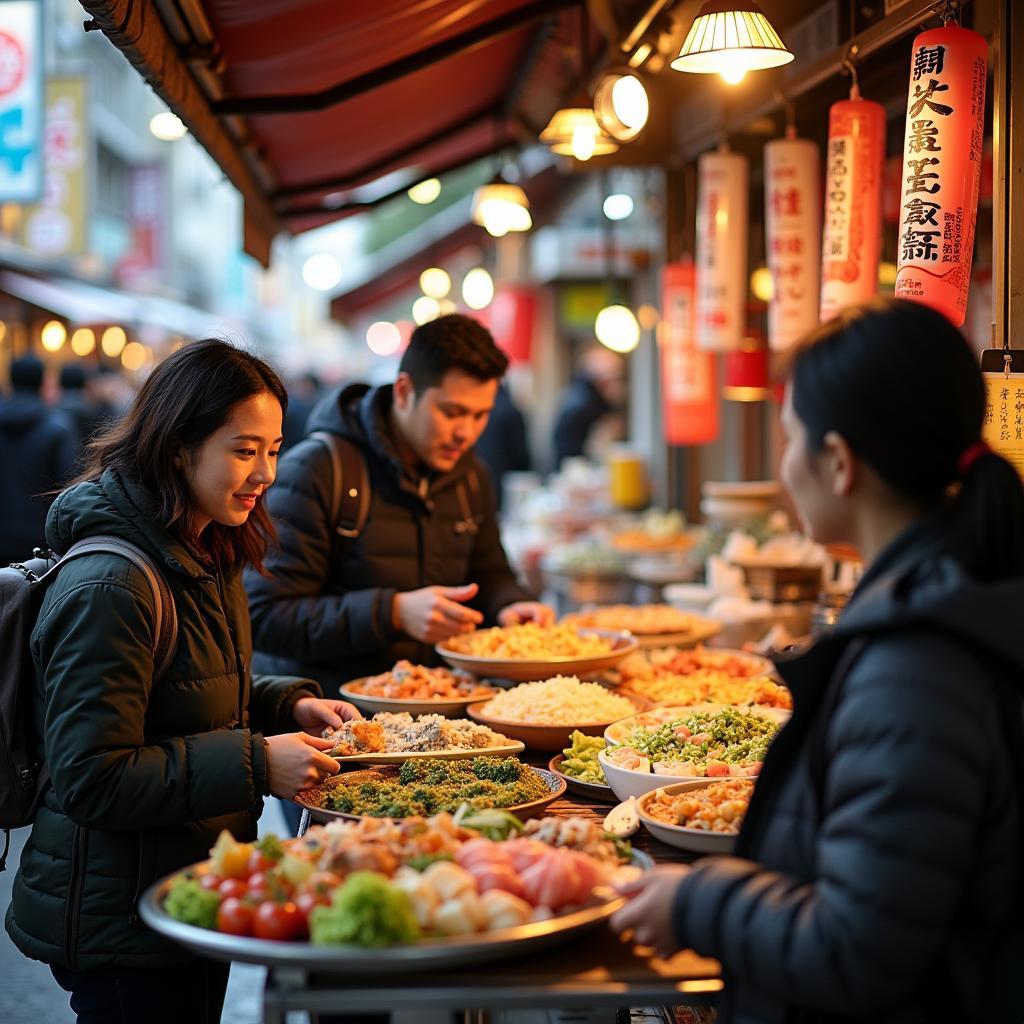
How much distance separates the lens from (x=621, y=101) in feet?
16.8

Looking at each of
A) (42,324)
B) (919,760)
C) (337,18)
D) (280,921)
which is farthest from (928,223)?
(42,324)

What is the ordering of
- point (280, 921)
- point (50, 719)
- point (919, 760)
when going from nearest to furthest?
point (919, 760)
point (280, 921)
point (50, 719)

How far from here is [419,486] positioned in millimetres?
4961

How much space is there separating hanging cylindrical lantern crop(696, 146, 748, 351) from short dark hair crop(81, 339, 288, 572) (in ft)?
13.5

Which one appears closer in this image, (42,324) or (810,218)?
(810,218)

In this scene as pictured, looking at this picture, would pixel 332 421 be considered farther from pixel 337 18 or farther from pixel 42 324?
pixel 42 324

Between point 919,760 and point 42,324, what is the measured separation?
1622cm

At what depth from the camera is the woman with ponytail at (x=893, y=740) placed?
1.87m

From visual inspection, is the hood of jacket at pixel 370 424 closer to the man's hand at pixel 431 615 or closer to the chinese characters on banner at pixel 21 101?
the man's hand at pixel 431 615

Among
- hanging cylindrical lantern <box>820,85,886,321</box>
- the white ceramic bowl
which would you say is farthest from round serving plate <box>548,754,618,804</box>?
hanging cylindrical lantern <box>820,85,886,321</box>

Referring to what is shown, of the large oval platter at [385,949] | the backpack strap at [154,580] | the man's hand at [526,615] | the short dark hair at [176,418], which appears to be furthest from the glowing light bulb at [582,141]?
the large oval platter at [385,949]

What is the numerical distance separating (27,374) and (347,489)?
6.59 metres

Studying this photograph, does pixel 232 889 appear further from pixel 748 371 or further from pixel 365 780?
pixel 748 371

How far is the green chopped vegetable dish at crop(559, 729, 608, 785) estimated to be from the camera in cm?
355
